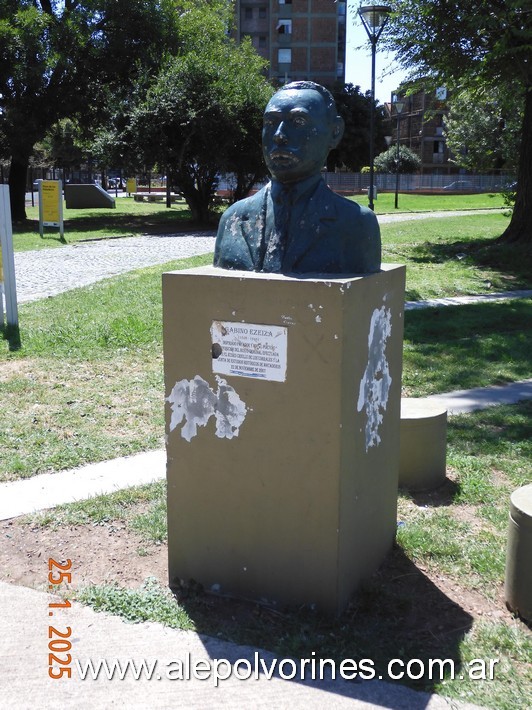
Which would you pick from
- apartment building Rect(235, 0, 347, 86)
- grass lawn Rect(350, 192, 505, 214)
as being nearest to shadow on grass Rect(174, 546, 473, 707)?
grass lawn Rect(350, 192, 505, 214)

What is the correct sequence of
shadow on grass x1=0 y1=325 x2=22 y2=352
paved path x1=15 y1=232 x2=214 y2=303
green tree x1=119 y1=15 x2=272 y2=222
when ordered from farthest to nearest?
1. green tree x1=119 y1=15 x2=272 y2=222
2. paved path x1=15 y1=232 x2=214 y2=303
3. shadow on grass x1=0 y1=325 x2=22 y2=352

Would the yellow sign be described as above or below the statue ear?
below

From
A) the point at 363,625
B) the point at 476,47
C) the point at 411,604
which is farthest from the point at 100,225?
the point at 363,625

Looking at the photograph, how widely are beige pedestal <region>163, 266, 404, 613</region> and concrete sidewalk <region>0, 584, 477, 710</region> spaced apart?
1.45ft

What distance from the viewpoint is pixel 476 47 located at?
13.6 m

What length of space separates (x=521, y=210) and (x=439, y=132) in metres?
56.7

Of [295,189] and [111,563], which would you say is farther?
[111,563]

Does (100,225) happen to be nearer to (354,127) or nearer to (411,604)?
(411,604)

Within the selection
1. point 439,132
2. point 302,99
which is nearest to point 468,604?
point 302,99

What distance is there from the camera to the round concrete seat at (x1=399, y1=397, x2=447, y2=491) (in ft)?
15.4

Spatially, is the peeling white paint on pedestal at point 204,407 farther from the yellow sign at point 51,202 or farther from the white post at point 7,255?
the yellow sign at point 51,202

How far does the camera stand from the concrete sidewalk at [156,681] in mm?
2758

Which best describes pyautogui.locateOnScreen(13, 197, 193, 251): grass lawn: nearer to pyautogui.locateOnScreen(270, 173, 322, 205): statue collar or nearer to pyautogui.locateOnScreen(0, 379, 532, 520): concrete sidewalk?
pyautogui.locateOnScreen(0, 379, 532, 520): concrete sidewalk

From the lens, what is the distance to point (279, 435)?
323 cm
